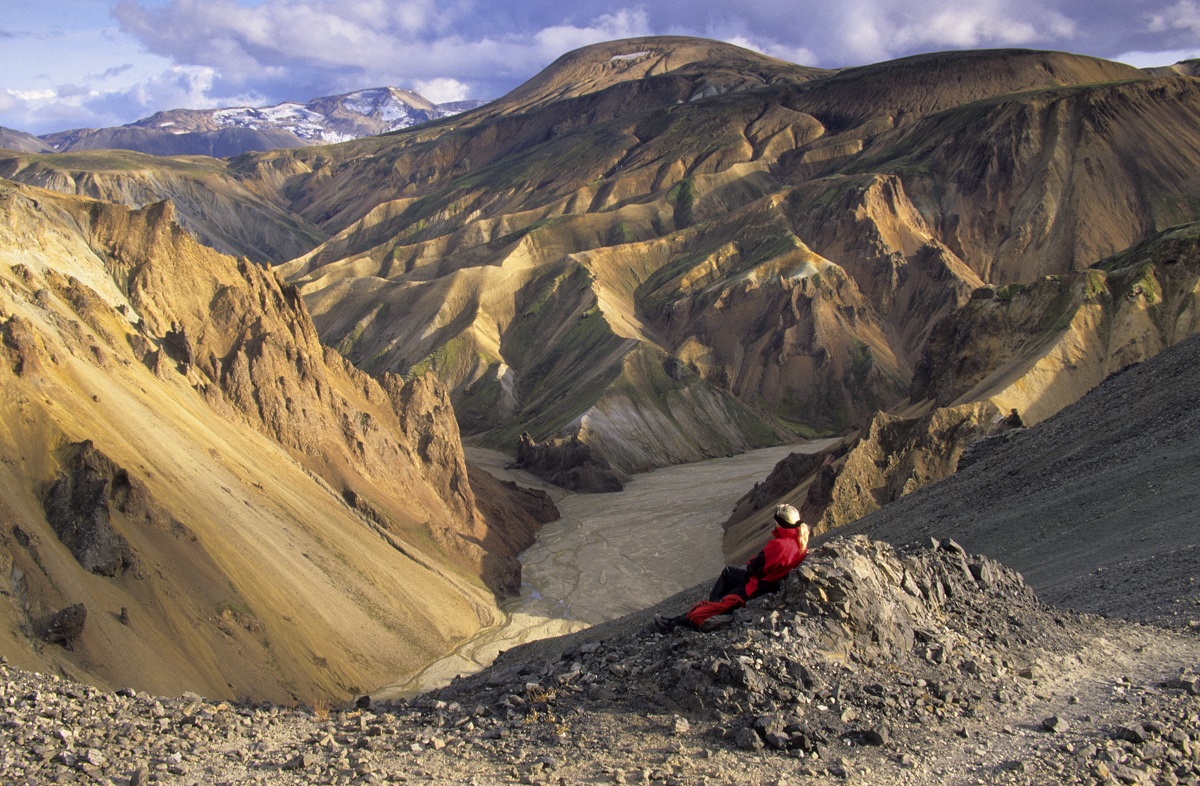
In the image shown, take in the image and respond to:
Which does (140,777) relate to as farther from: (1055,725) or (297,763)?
(1055,725)

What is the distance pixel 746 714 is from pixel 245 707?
7.51m

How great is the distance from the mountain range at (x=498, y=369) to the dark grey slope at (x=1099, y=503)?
11.7 m

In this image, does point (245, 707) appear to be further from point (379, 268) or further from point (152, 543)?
point (379, 268)

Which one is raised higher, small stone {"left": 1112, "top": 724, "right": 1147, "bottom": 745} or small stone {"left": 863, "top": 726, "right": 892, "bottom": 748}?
small stone {"left": 863, "top": 726, "right": 892, "bottom": 748}

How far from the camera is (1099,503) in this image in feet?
93.8

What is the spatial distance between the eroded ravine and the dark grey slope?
53.5 ft

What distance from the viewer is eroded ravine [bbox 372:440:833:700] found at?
44688 millimetres

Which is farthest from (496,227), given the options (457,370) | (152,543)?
(152,543)

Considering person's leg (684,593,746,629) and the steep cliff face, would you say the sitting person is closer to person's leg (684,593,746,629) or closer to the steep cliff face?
person's leg (684,593,746,629)

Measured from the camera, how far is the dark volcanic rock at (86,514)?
96.2 feet

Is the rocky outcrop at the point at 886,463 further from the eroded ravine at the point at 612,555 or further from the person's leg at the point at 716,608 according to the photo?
the person's leg at the point at 716,608

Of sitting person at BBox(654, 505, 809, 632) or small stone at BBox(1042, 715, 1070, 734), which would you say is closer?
small stone at BBox(1042, 715, 1070, 734)

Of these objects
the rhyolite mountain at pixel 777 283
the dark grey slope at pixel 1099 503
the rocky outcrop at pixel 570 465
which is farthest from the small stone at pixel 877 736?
the rhyolite mountain at pixel 777 283

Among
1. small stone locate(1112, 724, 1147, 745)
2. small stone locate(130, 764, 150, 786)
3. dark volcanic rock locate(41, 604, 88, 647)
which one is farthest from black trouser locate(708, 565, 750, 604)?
dark volcanic rock locate(41, 604, 88, 647)
